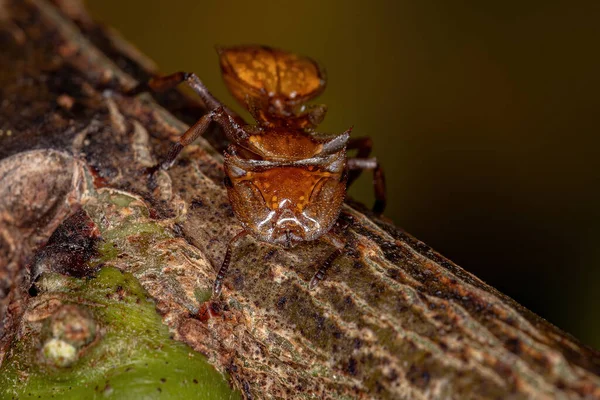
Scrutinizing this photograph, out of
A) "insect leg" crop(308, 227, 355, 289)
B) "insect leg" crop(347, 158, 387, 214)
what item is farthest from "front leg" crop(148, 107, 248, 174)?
Result: "insect leg" crop(347, 158, 387, 214)

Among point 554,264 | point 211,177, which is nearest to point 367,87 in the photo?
point 554,264

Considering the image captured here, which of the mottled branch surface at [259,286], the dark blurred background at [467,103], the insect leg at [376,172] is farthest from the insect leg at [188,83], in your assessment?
the dark blurred background at [467,103]

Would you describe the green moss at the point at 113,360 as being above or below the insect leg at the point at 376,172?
below

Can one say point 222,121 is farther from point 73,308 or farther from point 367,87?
point 367,87

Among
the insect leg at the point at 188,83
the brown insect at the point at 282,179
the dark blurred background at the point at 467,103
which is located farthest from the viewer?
the dark blurred background at the point at 467,103

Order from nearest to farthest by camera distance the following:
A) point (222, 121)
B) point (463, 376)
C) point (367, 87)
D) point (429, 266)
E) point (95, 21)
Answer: point (463, 376) → point (429, 266) → point (222, 121) → point (95, 21) → point (367, 87)

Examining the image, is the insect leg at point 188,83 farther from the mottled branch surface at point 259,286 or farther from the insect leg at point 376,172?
the insect leg at point 376,172
